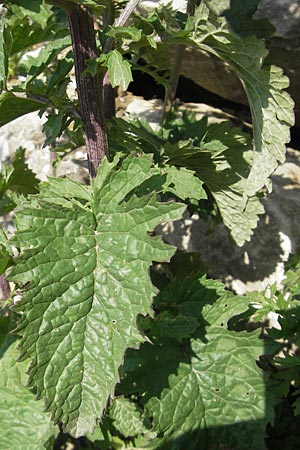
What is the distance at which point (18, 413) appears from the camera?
239 cm

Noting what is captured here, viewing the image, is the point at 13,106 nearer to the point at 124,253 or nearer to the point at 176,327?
the point at 124,253

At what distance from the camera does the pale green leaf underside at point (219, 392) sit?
84.8 inches

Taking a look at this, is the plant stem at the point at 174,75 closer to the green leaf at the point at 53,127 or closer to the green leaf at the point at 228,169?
the green leaf at the point at 228,169

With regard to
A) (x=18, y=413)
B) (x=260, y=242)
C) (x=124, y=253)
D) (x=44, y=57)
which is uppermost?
(x=44, y=57)

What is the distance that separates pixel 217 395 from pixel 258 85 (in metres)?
1.11

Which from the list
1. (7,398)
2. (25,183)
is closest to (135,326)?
(7,398)

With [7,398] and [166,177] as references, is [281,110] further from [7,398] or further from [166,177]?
[7,398]

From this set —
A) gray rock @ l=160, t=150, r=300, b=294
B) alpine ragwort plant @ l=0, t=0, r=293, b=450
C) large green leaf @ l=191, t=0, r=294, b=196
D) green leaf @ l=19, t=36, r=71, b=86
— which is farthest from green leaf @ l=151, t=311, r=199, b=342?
green leaf @ l=19, t=36, r=71, b=86

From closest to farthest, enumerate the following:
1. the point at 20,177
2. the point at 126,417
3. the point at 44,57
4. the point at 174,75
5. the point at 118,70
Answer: the point at 118,70, the point at 44,57, the point at 126,417, the point at 20,177, the point at 174,75

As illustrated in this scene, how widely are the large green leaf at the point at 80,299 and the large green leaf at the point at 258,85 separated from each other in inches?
13.6

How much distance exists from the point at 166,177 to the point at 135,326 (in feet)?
1.68

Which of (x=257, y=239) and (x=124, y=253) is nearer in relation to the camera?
(x=124, y=253)

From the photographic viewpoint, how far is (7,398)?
2398mm

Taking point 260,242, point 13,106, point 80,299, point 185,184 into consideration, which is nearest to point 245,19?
point 185,184
